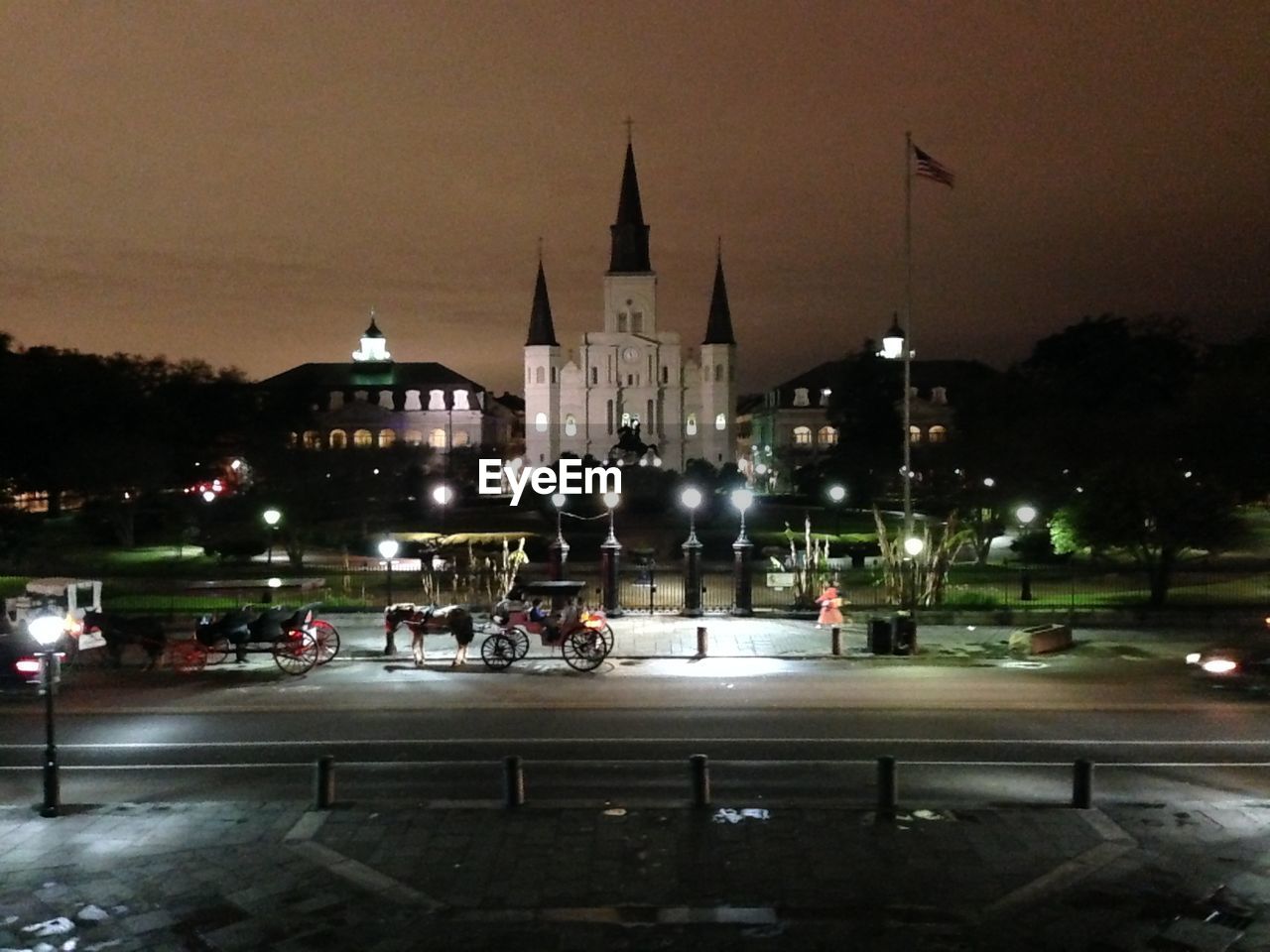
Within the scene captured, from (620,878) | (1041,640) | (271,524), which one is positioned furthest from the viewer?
(271,524)

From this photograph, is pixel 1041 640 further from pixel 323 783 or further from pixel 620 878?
pixel 323 783

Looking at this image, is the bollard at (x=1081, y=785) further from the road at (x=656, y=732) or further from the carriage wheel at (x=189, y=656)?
the carriage wheel at (x=189, y=656)

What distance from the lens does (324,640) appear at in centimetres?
2202

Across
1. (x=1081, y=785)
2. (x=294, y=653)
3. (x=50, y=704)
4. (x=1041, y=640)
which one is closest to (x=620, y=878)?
(x=1081, y=785)

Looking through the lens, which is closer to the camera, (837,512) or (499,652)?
(499,652)

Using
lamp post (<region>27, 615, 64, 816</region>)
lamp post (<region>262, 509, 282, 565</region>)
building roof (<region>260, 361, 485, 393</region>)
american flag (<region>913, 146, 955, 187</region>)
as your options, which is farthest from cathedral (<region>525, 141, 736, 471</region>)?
lamp post (<region>27, 615, 64, 816</region>)

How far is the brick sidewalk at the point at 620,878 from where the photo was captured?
29.2 ft

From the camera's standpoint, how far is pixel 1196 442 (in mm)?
41531

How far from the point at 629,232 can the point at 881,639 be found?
89.2 meters

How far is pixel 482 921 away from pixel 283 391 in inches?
3987

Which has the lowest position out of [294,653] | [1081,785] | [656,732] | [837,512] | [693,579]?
[656,732]

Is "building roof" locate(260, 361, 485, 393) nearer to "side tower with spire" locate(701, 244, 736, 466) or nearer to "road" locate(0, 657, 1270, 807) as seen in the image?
"side tower with spire" locate(701, 244, 736, 466)

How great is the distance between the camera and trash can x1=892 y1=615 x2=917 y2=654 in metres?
22.7

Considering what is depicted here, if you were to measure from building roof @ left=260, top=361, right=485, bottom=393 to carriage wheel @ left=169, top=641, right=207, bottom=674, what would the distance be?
303ft
